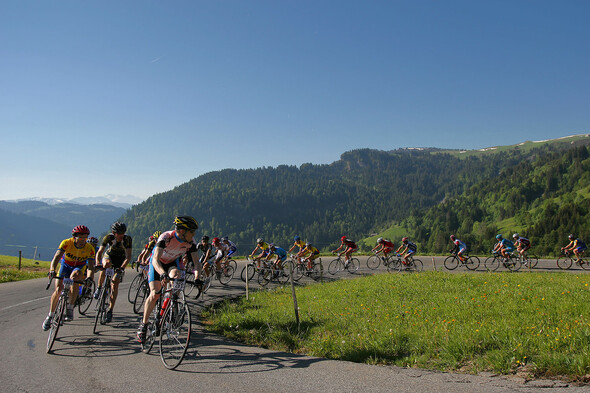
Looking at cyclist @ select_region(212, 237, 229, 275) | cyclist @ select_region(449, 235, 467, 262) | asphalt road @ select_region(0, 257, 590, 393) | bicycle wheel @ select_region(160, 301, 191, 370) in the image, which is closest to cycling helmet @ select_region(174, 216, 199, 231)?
bicycle wheel @ select_region(160, 301, 191, 370)

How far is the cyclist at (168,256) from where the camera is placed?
19.1 ft

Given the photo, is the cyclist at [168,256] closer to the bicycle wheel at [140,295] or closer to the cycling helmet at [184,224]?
the cycling helmet at [184,224]

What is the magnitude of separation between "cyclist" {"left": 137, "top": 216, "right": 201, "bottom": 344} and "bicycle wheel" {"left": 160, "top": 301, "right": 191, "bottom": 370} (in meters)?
0.47

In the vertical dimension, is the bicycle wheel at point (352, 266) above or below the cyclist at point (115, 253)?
below

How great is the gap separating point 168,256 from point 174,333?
150cm

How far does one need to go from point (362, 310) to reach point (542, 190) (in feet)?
589

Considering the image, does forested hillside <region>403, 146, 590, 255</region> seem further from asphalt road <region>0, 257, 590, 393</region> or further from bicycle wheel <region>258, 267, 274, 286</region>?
asphalt road <region>0, 257, 590, 393</region>

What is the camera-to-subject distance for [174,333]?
546 cm

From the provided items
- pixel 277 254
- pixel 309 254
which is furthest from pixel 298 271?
pixel 277 254

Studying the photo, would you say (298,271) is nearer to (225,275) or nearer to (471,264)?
(225,275)

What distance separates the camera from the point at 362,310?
8.53m

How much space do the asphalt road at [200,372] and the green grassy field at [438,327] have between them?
0.42m

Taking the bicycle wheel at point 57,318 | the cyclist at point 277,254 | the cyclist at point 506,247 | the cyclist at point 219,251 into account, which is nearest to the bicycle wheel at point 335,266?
the cyclist at point 277,254

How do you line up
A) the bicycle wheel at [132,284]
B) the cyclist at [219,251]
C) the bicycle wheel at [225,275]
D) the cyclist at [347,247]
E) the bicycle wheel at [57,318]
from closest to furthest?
1. the bicycle wheel at [57,318]
2. the bicycle wheel at [132,284]
3. the cyclist at [219,251]
4. the bicycle wheel at [225,275]
5. the cyclist at [347,247]
